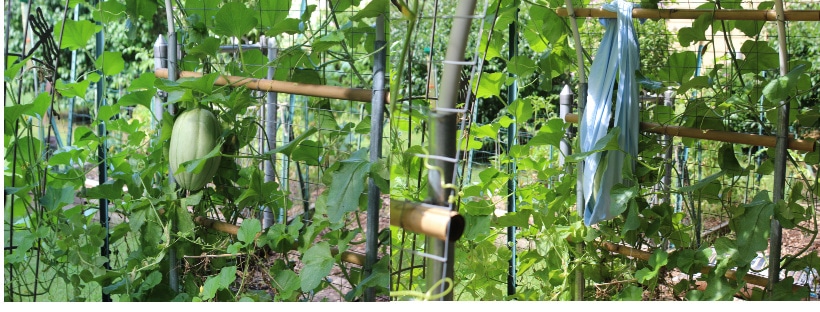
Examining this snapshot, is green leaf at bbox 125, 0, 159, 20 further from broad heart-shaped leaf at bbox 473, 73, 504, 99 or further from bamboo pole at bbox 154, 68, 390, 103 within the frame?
broad heart-shaped leaf at bbox 473, 73, 504, 99

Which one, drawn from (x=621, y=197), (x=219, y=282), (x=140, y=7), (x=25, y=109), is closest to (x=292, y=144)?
(x=219, y=282)

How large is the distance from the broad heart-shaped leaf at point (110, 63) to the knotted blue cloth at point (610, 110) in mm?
1122

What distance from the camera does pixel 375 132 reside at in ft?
4.51

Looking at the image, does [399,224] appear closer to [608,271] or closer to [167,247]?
[167,247]

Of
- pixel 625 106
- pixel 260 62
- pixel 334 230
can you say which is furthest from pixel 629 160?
pixel 260 62

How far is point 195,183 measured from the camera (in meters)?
1.64

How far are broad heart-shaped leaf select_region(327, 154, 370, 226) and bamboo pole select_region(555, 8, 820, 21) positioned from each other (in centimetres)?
82

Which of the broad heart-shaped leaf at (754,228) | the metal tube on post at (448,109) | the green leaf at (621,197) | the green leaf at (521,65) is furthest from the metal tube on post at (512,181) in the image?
the metal tube on post at (448,109)

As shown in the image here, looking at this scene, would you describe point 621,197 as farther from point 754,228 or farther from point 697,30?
point 697,30

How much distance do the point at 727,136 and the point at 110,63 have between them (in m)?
1.43

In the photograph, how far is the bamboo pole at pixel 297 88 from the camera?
141 cm

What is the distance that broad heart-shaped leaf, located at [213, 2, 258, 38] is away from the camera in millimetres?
1500

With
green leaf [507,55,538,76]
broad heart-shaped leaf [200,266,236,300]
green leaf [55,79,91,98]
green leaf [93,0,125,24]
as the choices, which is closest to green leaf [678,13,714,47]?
green leaf [507,55,538,76]

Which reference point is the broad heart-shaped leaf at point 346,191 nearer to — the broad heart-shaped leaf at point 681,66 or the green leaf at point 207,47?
the green leaf at point 207,47
